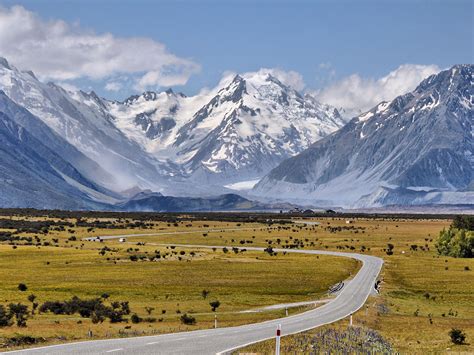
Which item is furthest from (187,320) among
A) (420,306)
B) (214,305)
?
(420,306)

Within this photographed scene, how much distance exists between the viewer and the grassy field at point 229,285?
6066cm

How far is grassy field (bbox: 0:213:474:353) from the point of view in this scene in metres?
60.7

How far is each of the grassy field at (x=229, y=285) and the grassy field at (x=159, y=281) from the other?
0.36ft

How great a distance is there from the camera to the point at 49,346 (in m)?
46.5

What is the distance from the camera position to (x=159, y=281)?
3917 inches

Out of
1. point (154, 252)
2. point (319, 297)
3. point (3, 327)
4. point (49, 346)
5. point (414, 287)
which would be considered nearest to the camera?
point (49, 346)

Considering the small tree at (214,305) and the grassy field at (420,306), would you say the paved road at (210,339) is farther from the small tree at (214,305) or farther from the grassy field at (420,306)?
the small tree at (214,305)

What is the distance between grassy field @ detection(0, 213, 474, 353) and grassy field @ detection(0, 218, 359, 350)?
0.36 feet

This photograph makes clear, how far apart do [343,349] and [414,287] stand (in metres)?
55.1

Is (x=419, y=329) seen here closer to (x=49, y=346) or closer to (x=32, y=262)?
(x=49, y=346)

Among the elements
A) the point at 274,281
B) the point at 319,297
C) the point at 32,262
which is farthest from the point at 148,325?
the point at 32,262

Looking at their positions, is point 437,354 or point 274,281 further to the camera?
point 274,281

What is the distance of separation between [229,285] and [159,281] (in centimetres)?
873

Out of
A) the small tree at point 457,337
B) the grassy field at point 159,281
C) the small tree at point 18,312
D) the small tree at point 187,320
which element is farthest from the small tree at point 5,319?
the small tree at point 457,337
